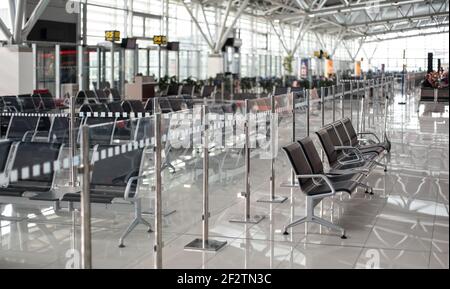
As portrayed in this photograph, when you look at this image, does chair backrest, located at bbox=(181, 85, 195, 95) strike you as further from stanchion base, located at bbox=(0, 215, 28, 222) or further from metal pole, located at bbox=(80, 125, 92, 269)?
metal pole, located at bbox=(80, 125, 92, 269)

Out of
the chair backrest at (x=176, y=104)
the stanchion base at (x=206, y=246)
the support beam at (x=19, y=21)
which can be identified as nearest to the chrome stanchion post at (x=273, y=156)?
the stanchion base at (x=206, y=246)

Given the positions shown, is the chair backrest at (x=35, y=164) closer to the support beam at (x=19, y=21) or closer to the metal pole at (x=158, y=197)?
the metal pole at (x=158, y=197)

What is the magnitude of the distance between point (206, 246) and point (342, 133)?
12.9 feet

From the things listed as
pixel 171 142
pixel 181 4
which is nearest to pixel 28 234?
pixel 171 142

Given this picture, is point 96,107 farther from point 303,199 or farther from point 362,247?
point 362,247

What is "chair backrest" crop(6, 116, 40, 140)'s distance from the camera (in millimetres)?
11113

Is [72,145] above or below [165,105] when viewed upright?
below

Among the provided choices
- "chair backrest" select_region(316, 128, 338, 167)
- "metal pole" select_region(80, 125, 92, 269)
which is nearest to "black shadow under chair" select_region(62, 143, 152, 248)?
"metal pole" select_region(80, 125, 92, 269)

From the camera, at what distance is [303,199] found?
29.1 ft

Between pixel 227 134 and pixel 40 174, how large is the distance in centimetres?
421

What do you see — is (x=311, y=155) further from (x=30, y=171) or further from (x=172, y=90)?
(x=172, y=90)

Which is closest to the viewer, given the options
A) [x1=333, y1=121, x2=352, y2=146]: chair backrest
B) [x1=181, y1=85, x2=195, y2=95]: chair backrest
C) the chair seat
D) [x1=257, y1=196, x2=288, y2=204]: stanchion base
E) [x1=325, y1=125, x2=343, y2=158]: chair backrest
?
the chair seat

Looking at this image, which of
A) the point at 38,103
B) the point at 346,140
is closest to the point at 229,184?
the point at 346,140

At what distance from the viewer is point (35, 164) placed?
5.29 m
